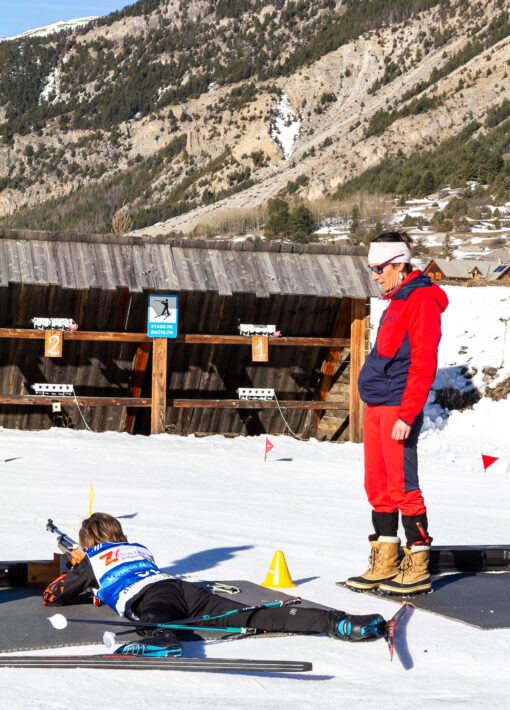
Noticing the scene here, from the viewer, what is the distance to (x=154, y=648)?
457 centimetres

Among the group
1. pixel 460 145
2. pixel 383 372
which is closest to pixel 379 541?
pixel 383 372

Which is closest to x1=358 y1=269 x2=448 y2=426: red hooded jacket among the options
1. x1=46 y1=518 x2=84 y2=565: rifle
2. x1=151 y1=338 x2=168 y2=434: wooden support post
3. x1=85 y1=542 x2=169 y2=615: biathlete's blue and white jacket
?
x1=85 y1=542 x2=169 y2=615: biathlete's blue and white jacket

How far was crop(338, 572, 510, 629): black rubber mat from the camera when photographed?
5625 millimetres

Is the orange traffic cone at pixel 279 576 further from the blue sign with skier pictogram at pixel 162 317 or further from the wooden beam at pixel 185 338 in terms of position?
the blue sign with skier pictogram at pixel 162 317

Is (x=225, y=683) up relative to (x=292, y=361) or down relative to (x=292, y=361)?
down

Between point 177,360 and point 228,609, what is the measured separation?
13.1 m

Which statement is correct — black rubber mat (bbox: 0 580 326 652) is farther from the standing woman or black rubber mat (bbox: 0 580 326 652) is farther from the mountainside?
the mountainside

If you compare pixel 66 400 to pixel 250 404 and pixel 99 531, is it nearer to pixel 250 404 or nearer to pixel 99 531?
pixel 250 404

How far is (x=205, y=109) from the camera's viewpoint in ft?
650

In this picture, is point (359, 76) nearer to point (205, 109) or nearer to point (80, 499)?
point (205, 109)

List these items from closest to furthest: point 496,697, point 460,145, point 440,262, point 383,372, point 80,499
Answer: point 496,697 < point 383,372 < point 80,499 < point 440,262 < point 460,145

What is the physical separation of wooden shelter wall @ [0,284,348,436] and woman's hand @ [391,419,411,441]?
1179cm

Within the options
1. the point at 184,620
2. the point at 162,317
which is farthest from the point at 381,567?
the point at 162,317

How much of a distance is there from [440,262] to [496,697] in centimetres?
7668
